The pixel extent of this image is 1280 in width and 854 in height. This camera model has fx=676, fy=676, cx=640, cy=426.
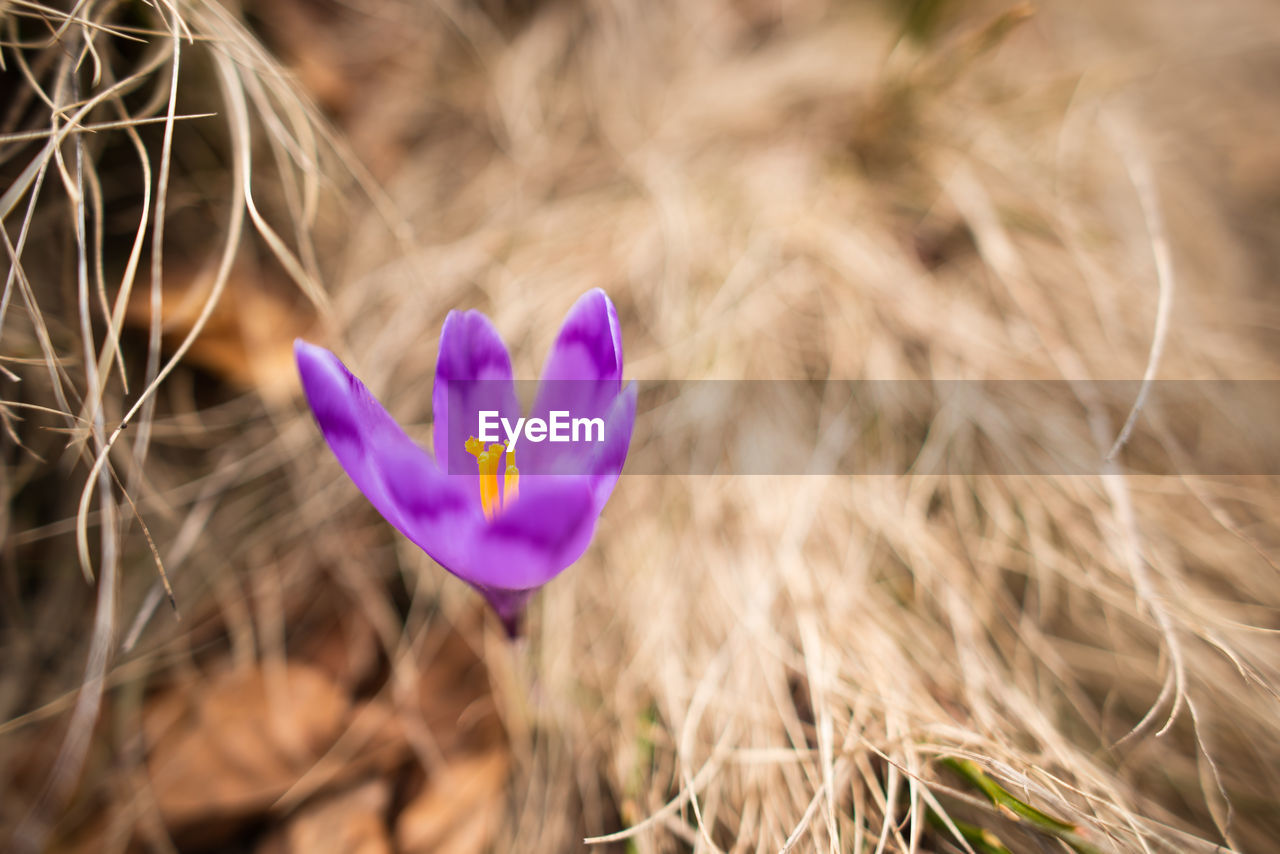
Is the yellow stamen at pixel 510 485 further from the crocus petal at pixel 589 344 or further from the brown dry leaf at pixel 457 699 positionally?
the brown dry leaf at pixel 457 699

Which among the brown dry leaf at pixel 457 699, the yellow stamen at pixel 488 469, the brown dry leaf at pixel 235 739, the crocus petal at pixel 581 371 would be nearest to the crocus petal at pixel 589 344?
the crocus petal at pixel 581 371

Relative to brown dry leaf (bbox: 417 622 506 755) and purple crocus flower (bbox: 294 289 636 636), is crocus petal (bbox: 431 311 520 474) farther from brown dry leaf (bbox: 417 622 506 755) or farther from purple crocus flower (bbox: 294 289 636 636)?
brown dry leaf (bbox: 417 622 506 755)

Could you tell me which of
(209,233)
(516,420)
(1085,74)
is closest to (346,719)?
(516,420)

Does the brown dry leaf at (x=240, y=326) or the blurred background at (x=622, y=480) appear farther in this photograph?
the brown dry leaf at (x=240, y=326)

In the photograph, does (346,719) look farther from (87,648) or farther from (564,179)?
(564,179)

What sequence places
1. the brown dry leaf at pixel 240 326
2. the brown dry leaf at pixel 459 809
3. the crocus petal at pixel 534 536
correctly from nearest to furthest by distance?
1. the crocus petal at pixel 534 536
2. the brown dry leaf at pixel 459 809
3. the brown dry leaf at pixel 240 326

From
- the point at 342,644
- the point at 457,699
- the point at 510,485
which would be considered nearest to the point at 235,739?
the point at 342,644
